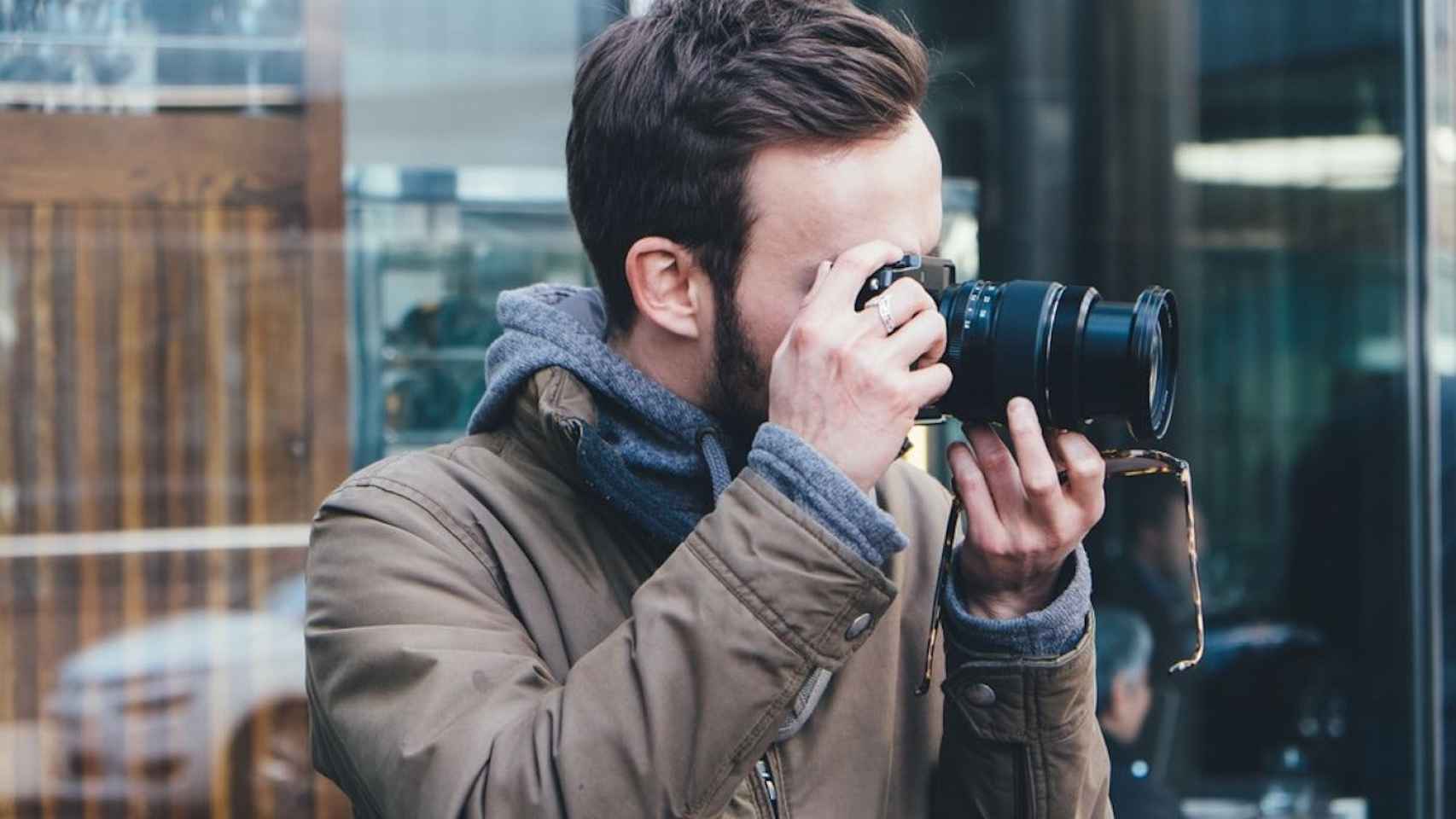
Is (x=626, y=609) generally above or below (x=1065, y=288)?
below

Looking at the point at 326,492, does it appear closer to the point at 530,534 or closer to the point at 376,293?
the point at 376,293

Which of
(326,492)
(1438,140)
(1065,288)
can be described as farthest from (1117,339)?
(1438,140)

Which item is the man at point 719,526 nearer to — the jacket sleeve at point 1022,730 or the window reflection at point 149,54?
the jacket sleeve at point 1022,730

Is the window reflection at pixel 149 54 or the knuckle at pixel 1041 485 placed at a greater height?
the window reflection at pixel 149 54

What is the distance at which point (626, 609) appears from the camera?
1.33 m

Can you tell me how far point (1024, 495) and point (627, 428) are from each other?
0.35m

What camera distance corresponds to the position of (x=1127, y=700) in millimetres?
3180

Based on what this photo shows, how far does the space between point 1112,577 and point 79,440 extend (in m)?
2.03

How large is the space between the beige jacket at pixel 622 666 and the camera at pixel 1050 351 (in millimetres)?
208

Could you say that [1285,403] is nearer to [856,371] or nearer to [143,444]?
[143,444]

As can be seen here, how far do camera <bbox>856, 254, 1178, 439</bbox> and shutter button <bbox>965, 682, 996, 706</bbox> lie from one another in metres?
0.23

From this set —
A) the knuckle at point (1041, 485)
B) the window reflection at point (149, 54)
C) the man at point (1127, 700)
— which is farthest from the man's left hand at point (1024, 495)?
the man at point (1127, 700)

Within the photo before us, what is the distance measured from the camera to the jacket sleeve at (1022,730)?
52.1 inches

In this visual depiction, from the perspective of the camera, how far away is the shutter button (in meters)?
1.33
